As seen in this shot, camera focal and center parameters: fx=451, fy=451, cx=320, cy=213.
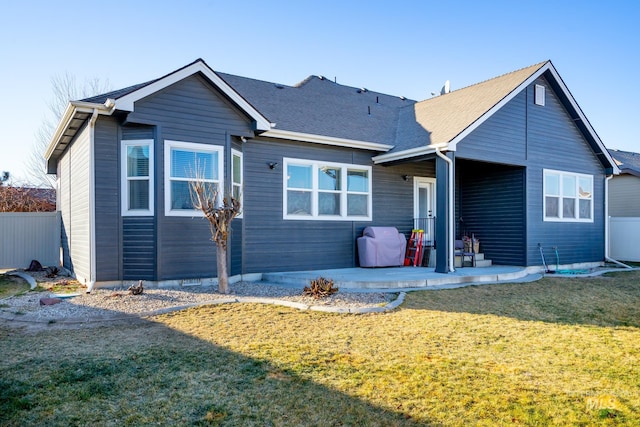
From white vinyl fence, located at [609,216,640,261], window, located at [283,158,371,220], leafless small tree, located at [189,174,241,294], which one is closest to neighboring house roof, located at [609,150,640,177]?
white vinyl fence, located at [609,216,640,261]

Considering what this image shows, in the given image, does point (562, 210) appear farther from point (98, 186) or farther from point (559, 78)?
point (98, 186)

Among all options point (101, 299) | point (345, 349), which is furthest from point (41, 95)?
point (345, 349)

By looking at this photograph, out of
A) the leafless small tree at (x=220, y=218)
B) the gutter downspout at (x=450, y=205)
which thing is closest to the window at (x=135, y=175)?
the leafless small tree at (x=220, y=218)

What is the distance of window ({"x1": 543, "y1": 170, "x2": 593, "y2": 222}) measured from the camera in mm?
12555

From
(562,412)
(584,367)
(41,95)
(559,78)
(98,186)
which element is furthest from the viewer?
(41,95)

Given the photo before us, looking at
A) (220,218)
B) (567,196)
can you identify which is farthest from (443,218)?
(567,196)

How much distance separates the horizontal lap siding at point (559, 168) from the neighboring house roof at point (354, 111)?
36 centimetres

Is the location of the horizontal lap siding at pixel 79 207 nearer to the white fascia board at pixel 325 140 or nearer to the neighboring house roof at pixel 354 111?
the neighboring house roof at pixel 354 111

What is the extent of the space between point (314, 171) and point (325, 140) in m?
0.77

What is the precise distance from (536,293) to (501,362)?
185 inches

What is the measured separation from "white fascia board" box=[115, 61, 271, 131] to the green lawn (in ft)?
12.8

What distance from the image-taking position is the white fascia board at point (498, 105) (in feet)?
33.1

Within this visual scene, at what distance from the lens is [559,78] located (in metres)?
12.1

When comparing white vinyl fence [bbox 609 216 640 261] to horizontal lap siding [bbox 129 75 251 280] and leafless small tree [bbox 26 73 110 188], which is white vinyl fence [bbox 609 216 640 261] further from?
leafless small tree [bbox 26 73 110 188]
